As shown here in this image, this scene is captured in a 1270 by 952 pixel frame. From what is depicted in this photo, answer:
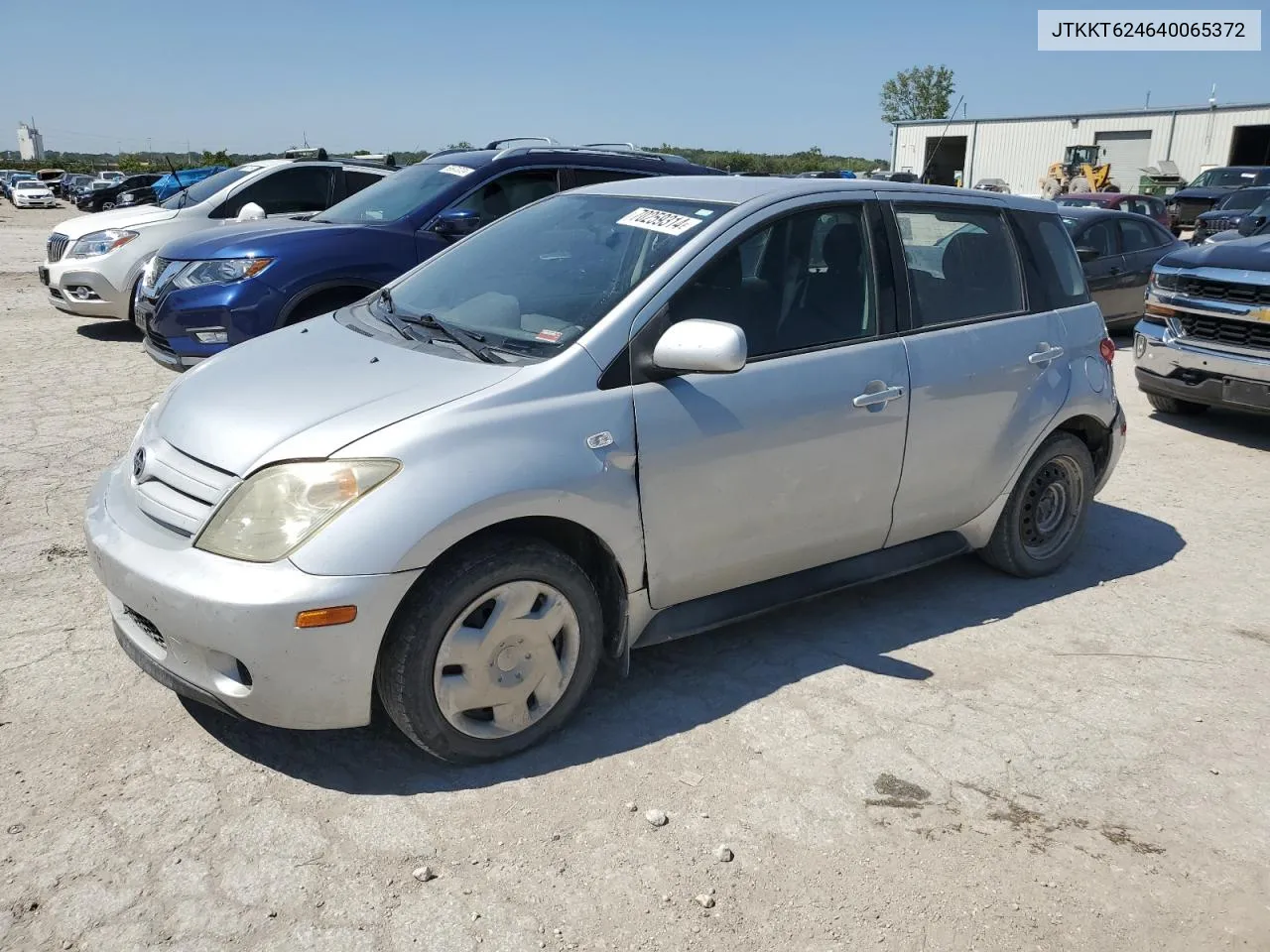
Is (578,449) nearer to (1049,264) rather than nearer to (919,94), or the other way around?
(1049,264)

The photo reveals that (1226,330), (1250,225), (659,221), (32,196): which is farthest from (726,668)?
(32,196)

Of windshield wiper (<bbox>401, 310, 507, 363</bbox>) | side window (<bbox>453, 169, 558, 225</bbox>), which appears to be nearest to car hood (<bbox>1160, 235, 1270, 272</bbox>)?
side window (<bbox>453, 169, 558, 225</bbox>)

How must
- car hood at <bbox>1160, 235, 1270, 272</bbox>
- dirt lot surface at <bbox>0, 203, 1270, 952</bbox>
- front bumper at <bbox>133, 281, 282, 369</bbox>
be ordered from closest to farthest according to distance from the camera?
dirt lot surface at <bbox>0, 203, 1270, 952</bbox>, front bumper at <bbox>133, 281, 282, 369</bbox>, car hood at <bbox>1160, 235, 1270, 272</bbox>

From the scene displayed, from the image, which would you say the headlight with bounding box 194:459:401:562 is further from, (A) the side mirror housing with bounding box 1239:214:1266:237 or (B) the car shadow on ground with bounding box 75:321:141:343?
(A) the side mirror housing with bounding box 1239:214:1266:237

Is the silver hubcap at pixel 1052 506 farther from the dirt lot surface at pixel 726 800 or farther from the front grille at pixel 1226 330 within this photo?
the front grille at pixel 1226 330

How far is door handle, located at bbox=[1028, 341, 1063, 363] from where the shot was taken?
4449mm

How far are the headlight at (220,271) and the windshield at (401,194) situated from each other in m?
0.86

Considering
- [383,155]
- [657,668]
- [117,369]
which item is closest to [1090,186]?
[383,155]

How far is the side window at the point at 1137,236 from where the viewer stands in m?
11.1

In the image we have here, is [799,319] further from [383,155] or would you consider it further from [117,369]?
[383,155]

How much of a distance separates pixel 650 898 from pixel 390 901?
0.67 meters

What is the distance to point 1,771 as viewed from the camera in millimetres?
3068

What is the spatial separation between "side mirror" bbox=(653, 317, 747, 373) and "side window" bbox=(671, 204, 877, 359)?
189 millimetres

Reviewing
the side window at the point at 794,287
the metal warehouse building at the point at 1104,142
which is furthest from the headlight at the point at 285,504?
the metal warehouse building at the point at 1104,142
